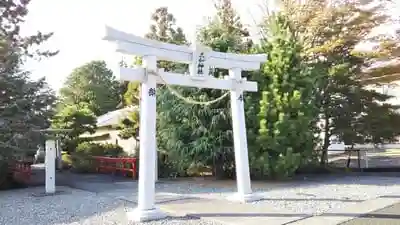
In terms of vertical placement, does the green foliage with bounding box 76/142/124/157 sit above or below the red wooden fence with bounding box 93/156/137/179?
above

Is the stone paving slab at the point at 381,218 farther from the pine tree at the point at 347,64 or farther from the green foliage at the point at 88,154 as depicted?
the green foliage at the point at 88,154

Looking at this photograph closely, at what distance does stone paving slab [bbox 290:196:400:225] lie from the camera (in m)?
6.70

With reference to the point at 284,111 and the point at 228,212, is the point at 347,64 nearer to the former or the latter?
the point at 284,111

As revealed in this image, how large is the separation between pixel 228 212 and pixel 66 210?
3.35 metres

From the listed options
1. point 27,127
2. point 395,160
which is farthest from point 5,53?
point 395,160

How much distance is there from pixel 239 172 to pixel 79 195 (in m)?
4.29

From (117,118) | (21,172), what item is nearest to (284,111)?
(21,172)

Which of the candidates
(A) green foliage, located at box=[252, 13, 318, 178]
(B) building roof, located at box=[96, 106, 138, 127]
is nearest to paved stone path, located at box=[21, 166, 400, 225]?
(A) green foliage, located at box=[252, 13, 318, 178]

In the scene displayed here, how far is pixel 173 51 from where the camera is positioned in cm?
805

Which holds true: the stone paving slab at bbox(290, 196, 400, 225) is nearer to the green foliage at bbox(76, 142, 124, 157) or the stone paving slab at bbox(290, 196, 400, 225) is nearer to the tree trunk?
the tree trunk

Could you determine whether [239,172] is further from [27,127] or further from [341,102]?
[341,102]

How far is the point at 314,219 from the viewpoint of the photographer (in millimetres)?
6859

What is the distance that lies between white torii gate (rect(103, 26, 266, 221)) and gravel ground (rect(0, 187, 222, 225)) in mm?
559

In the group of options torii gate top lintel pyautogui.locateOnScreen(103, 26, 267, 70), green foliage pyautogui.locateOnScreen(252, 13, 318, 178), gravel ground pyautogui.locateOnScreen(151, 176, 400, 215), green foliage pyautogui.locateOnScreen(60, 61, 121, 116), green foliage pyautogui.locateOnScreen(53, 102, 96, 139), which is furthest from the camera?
green foliage pyautogui.locateOnScreen(60, 61, 121, 116)
